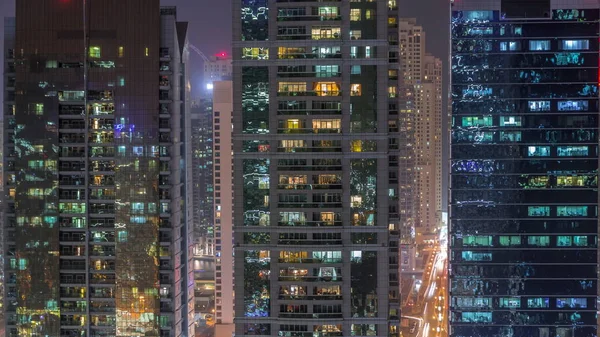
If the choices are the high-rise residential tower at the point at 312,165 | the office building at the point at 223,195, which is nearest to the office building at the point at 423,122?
the office building at the point at 223,195

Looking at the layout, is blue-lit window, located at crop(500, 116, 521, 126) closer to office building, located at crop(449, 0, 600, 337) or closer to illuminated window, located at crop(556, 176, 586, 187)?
office building, located at crop(449, 0, 600, 337)

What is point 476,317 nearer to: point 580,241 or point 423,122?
point 580,241

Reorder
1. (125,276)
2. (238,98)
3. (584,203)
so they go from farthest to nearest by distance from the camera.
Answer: (584,203) < (125,276) < (238,98)

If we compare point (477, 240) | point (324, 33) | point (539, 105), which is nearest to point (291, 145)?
point (324, 33)

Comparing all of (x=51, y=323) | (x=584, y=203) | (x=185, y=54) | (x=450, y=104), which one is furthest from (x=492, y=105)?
(x=51, y=323)

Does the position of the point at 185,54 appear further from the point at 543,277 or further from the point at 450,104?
the point at 543,277

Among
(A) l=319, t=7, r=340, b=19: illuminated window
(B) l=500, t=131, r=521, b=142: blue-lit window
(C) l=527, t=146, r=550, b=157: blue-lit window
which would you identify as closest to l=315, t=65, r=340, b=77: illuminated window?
(A) l=319, t=7, r=340, b=19: illuminated window
